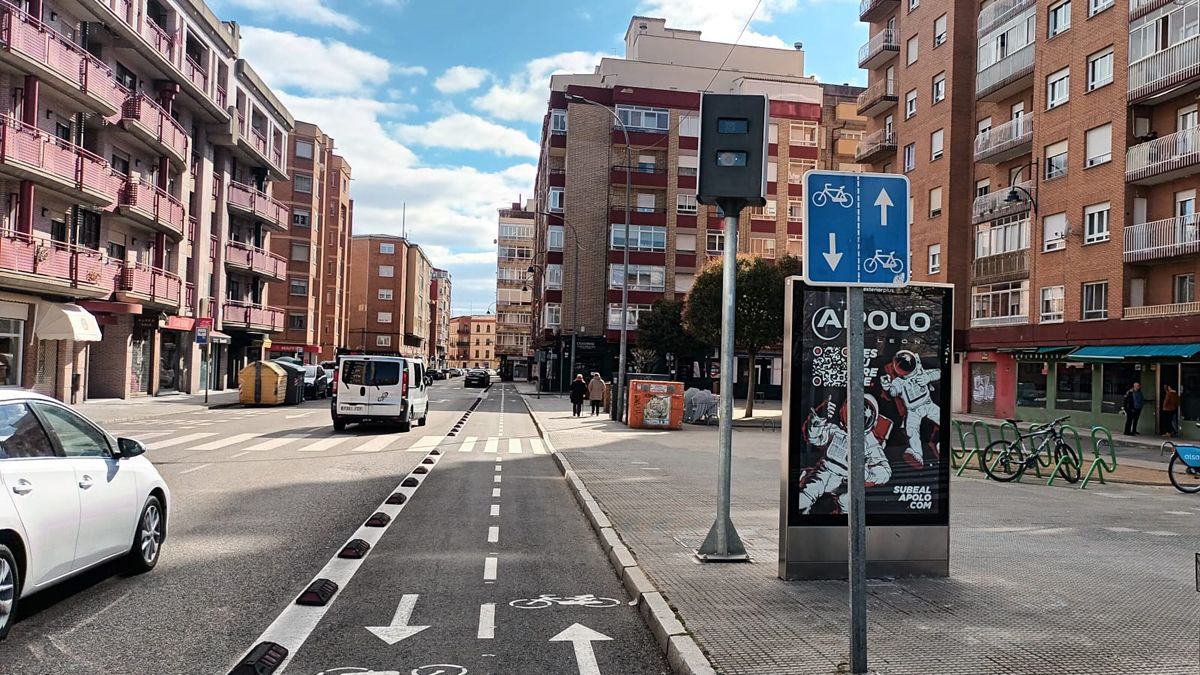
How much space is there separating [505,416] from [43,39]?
17599 millimetres

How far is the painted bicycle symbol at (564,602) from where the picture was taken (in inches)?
242

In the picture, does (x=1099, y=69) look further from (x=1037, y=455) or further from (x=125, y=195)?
(x=125, y=195)

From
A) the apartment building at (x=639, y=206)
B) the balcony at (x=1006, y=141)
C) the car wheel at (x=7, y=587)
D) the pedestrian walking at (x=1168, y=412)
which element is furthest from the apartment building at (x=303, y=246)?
the car wheel at (x=7, y=587)

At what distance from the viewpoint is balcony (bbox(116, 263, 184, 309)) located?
3005cm

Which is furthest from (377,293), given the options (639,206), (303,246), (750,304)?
(750,304)

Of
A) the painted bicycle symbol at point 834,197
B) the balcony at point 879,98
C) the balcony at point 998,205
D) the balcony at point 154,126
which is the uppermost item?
the balcony at point 879,98

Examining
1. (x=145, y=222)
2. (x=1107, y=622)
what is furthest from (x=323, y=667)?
(x=145, y=222)

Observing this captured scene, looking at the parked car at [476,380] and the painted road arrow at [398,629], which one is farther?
the parked car at [476,380]

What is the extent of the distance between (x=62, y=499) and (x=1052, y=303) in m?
35.5

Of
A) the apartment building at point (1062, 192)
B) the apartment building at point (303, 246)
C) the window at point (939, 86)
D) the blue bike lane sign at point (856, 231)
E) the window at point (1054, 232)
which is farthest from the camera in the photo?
the apartment building at point (303, 246)

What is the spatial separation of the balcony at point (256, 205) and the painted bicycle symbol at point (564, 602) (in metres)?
40.5

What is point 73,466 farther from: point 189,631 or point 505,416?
point 505,416

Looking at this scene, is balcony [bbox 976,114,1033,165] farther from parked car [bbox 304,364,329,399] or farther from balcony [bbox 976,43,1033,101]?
parked car [bbox 304,364,329,399]

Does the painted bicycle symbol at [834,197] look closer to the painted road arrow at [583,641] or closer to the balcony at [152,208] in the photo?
the painted road arrow at [583,641]
